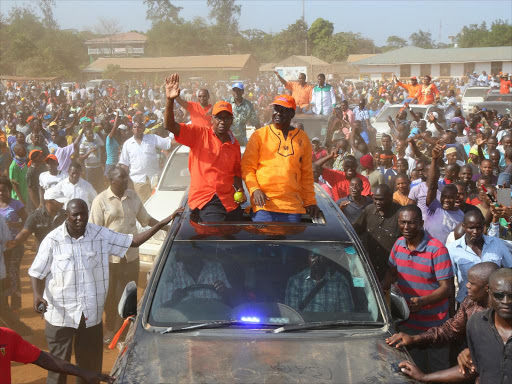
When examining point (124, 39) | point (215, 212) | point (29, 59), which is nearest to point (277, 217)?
point (215, 212)

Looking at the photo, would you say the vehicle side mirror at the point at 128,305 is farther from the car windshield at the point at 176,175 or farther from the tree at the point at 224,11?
the tree at the point at 224,11

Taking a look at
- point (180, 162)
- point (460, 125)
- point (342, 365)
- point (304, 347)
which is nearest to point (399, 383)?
point (342, 365)

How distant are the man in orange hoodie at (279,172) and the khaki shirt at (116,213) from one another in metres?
2.30

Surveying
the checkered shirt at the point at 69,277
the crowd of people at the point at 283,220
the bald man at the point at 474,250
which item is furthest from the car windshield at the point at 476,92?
the checkered shirt at the point at 69,277

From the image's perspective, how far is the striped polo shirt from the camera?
5348 millimetres

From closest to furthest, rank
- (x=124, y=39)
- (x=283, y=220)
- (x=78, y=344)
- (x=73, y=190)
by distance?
(x=283, y=220) → (x=78, y=344) → (x=73, y=190) → (x=124, y=39)

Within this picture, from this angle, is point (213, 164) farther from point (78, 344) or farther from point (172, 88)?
point (78, 344)

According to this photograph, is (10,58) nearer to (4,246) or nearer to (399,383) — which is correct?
(4,246)

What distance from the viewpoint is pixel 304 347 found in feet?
13.1

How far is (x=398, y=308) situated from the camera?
4.47 metres

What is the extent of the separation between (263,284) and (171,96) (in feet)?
5.29

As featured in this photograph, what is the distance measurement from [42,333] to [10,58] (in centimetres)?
5047

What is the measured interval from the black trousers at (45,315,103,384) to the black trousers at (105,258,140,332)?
67.7 inches

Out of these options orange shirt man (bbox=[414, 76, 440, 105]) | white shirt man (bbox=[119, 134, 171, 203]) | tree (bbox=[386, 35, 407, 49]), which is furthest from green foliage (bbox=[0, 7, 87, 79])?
tree (bbox=[386, 35, 407, 49])
